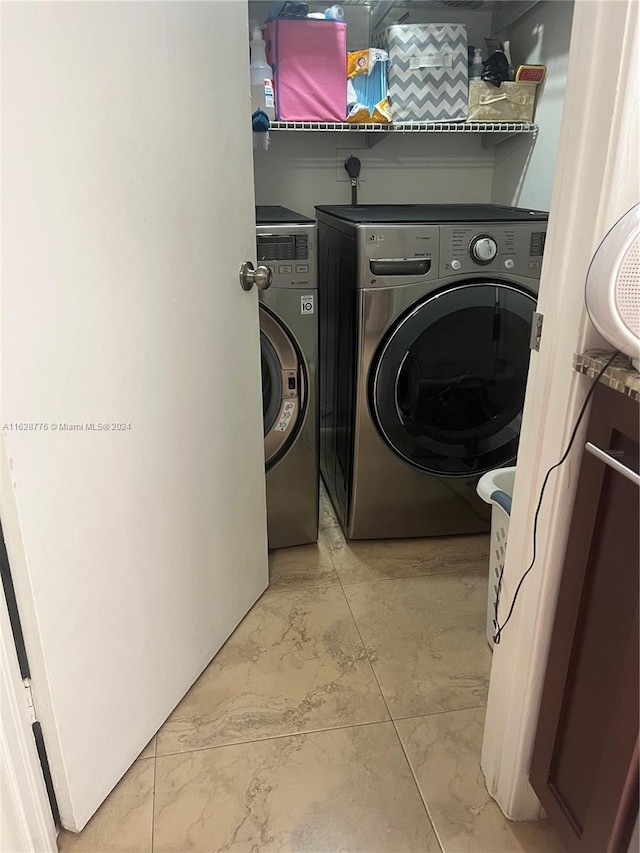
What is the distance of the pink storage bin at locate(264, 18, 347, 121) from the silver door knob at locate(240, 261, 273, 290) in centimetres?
85

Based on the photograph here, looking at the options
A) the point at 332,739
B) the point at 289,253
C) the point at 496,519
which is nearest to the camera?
the point at 332,739

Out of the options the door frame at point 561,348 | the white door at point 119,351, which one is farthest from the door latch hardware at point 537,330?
the white door at point 119,351

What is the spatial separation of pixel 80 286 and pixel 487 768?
1.15 meters

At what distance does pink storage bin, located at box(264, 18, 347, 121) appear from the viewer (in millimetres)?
1917

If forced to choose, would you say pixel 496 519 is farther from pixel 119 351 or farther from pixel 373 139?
pixel 373 139

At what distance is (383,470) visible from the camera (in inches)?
75.7

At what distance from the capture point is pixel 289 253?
165 cm

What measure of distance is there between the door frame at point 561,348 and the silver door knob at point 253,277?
68 cm

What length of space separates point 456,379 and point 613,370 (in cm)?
109

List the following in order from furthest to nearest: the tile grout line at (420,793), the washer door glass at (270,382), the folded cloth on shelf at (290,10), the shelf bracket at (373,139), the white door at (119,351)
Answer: the shelf bracket at (373,139)
the folded cloth on shelf at (290,10)
the washer door glass at (270,382)
the tile grout line at (420,793)
the white door at (119,351)

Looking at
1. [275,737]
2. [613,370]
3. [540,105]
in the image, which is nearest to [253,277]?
[613,370]

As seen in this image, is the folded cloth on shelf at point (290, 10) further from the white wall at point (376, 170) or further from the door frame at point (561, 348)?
the door frame at point (561, 348)

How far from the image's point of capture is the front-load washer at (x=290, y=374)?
1.65m

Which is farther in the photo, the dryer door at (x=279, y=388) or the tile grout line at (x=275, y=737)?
the dryer door at (x=279, y=388)
